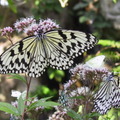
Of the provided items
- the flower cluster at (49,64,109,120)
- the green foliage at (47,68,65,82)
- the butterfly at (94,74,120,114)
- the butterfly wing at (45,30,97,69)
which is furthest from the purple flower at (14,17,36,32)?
the green foliage at (47,68,65,82)

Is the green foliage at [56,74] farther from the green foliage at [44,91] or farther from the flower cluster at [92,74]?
the flower cluster at [92,74]

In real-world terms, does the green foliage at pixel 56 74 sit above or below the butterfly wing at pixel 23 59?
above

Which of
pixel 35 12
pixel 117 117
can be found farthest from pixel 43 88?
pixel 117 117

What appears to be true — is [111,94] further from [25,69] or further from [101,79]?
[25,69]

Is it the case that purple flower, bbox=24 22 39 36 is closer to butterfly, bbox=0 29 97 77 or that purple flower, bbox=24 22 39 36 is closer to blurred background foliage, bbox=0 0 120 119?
butterfly, bbox=0 29 97 77

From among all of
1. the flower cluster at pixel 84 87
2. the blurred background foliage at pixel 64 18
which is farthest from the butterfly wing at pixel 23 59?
the blurred background foliage at pixel 64 18

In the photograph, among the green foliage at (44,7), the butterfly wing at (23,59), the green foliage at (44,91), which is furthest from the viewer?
the green foliage at (44,91)
